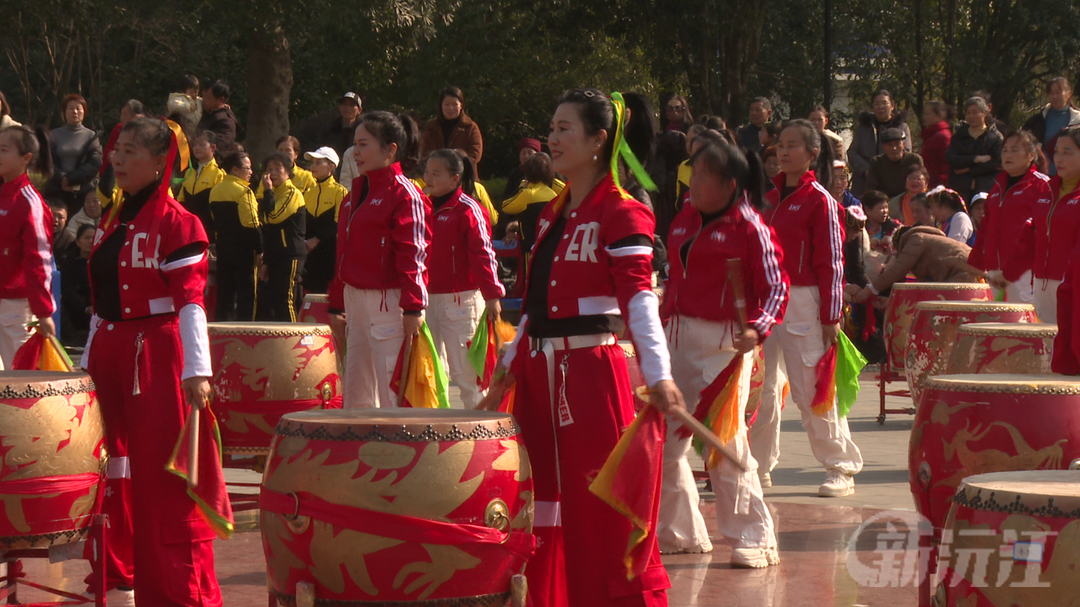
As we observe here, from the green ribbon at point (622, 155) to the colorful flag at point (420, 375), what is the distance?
2.57 m

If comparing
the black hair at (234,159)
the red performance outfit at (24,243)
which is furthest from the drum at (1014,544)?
the black hair at (234,159)

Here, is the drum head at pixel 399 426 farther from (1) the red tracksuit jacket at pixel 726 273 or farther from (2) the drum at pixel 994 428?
(1) the red tracksuit jacket at pixel 726 273

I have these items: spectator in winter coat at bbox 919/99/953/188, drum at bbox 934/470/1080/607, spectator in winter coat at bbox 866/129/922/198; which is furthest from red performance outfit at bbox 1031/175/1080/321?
spectator in winter coat at bbox 919/99/953/188

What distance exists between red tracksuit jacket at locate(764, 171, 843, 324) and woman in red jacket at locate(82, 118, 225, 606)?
3.68 m

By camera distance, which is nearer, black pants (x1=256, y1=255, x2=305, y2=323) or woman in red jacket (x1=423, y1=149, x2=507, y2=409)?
woman in red jacket (x1=423, y1=149, x2=507, y2=409)

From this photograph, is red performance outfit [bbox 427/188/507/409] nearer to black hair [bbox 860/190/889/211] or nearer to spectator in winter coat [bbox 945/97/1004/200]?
black hair [bbox 860/190/889/211]

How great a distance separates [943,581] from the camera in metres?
3.95

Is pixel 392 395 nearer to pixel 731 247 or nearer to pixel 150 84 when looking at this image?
pixel 731 247

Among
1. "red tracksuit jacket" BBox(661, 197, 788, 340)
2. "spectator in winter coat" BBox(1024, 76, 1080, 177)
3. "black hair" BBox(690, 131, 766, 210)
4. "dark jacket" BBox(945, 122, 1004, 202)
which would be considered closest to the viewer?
"red tracksuit jacket" BBox(661, 197, 788, 340)

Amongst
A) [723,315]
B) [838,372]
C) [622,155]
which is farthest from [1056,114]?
[622,155]

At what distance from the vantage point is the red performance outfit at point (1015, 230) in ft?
33.9

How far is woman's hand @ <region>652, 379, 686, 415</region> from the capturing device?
4250 millimetres

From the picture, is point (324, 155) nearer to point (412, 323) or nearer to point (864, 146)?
point (864, 146)

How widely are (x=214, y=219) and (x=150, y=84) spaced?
15694 millimetres
